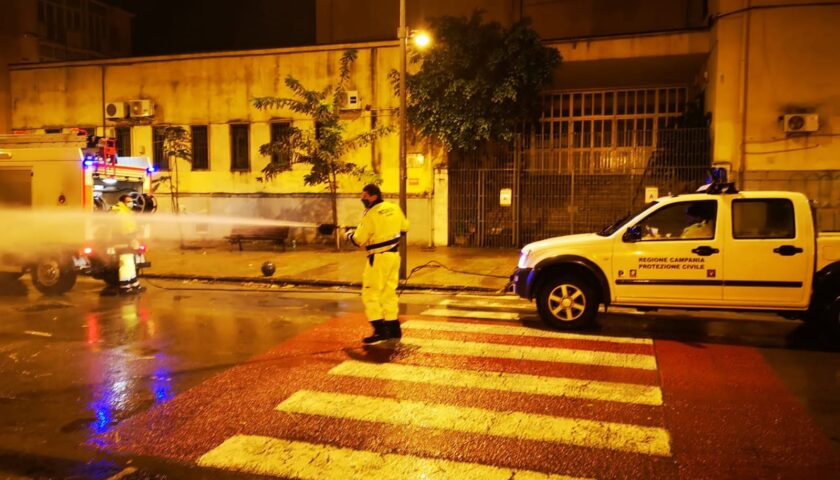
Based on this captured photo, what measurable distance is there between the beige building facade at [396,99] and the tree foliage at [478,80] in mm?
1207

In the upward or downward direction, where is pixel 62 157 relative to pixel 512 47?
downward

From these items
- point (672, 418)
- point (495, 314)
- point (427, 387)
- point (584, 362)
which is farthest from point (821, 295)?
point (427, 387)

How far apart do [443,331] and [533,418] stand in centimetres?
314

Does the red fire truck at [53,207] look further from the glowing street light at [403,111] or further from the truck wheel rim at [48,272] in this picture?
the glowing street light at [403,111]

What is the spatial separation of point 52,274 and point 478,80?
10.8 m

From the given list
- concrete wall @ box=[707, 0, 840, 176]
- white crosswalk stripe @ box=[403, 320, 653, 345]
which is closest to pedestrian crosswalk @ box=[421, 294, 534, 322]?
white crosswalk stripe @ box=[403, 320, 653, 345]

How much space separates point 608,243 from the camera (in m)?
7.73

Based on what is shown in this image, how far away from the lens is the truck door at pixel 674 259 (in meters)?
7.40

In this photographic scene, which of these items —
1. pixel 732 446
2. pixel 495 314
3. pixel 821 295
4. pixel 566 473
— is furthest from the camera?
pixel 495 314

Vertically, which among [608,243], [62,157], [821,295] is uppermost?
[62,157]

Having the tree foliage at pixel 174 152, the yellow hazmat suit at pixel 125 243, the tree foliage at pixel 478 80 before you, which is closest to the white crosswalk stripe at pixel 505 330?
the yellow hazmat suit at pixel 125 243

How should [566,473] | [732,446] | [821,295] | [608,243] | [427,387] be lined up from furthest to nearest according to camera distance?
[608,243], [821,295], [427,387], [732,446], [566,473]

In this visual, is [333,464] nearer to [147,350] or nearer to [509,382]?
[509,382]

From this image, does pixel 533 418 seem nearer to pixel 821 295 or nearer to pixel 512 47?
pixel 821 295
